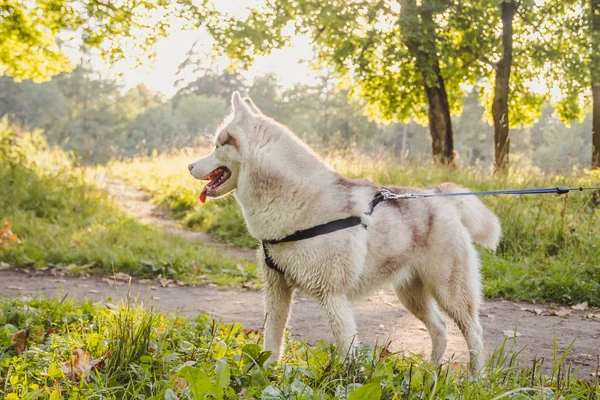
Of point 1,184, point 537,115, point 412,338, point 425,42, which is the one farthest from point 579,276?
point 537,115

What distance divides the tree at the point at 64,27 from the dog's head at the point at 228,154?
1059cm

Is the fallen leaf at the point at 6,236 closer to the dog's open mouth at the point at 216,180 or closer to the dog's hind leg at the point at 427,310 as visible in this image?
the dog's open mouth at the point at 216,180

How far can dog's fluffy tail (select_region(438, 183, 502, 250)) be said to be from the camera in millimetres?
4074

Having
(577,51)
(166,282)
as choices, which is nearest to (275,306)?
(166,282)

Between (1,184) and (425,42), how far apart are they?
10.3 m

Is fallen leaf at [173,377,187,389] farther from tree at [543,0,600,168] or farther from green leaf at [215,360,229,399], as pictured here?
tree at [543,0,600,168]

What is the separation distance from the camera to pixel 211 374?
2816 millimetres

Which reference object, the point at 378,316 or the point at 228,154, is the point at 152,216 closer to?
the point at 378,316

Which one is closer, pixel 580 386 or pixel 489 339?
pixel 580 386

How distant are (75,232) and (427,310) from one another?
22.2 feet

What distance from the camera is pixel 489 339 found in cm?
481

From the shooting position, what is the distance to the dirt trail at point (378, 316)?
4559 mm

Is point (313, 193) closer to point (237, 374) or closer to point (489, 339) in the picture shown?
point (237, 374)

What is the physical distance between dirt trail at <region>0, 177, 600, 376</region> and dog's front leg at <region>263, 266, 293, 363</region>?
80 cm
